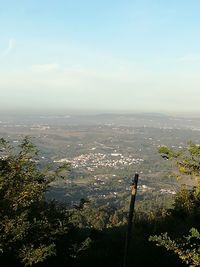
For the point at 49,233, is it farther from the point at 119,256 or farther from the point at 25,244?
the point at 119,256

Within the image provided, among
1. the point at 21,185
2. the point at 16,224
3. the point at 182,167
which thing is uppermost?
the point at 182,167

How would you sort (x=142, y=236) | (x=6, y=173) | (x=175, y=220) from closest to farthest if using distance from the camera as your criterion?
(x=6, y=173) < (x=142, y=236) < (x=175, y=220)

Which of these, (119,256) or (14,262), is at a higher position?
(14,262)

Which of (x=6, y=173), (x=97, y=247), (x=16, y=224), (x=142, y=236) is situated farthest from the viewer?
(x=142, y=236)

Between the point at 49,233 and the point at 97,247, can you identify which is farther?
the point at 97,247

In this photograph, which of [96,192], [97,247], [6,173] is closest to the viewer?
[6,173]

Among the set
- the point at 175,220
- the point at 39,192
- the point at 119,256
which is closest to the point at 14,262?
the point at 39,192

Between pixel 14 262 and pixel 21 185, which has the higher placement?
pixel 21 185

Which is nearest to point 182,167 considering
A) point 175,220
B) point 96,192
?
point 175,220

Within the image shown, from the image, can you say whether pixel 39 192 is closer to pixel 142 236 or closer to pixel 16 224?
pixel 16 224
